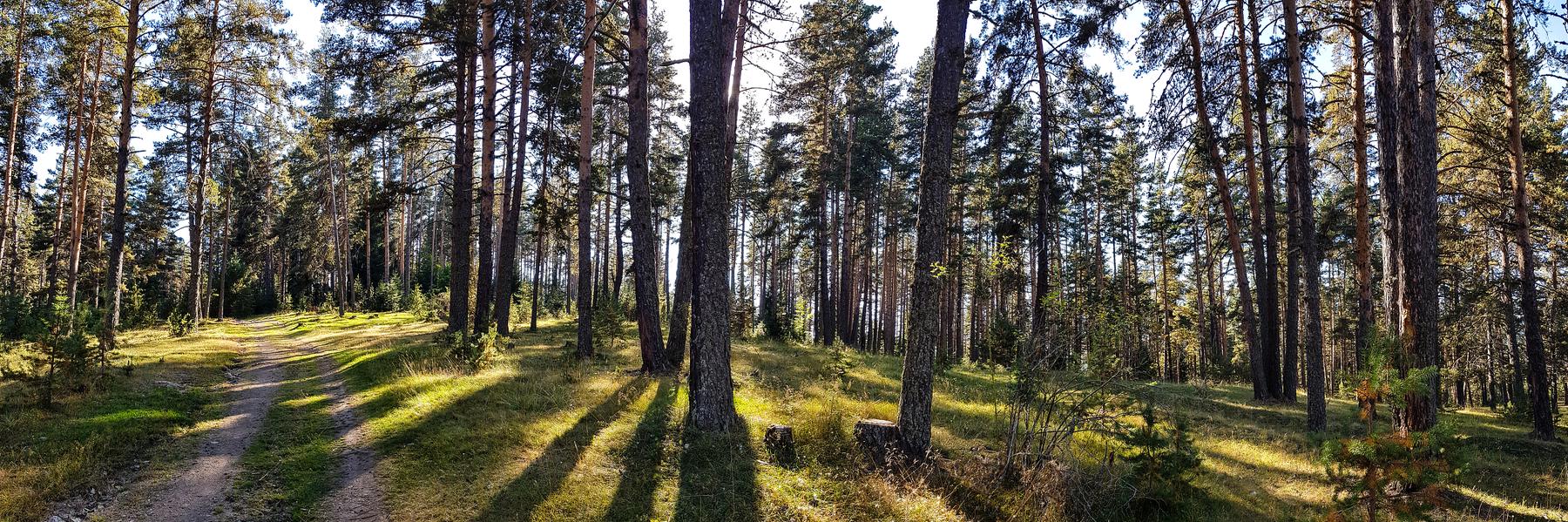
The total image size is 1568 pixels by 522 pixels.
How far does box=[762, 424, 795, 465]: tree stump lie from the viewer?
6.89 metres

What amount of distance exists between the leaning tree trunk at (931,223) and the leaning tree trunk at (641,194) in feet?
17.4

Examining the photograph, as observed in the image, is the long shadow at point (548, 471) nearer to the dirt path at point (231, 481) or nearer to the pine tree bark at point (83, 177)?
the dirt path at point (231, 481)

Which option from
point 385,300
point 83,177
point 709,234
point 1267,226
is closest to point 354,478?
point 709,234

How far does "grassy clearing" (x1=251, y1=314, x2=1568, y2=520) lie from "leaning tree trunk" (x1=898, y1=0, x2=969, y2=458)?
2.66 feet

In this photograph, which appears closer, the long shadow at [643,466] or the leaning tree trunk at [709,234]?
the long shadow at [643,466]

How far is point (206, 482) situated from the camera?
5.77m

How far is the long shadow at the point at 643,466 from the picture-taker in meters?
5.42

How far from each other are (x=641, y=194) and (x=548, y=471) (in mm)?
5653

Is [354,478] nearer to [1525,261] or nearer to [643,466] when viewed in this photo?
[643,466]

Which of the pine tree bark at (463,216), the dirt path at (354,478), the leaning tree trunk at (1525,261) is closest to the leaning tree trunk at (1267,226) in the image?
the leaning tree trunk at (1525,261)

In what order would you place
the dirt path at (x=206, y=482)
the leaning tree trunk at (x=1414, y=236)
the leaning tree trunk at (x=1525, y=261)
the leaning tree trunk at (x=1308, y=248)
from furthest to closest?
the leaning tree trunk at (x=1525, y=261) → the leaning tree trunk at (x=1308, y=248) → the leaning tree trunk at (x=1414, y=236) → the dirt path at (x=206, y=482)

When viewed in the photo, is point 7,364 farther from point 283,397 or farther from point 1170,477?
point 1170,477

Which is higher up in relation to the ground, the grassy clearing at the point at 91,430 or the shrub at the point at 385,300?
the shrub at the point at 385,300

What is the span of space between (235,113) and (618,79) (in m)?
20.6
